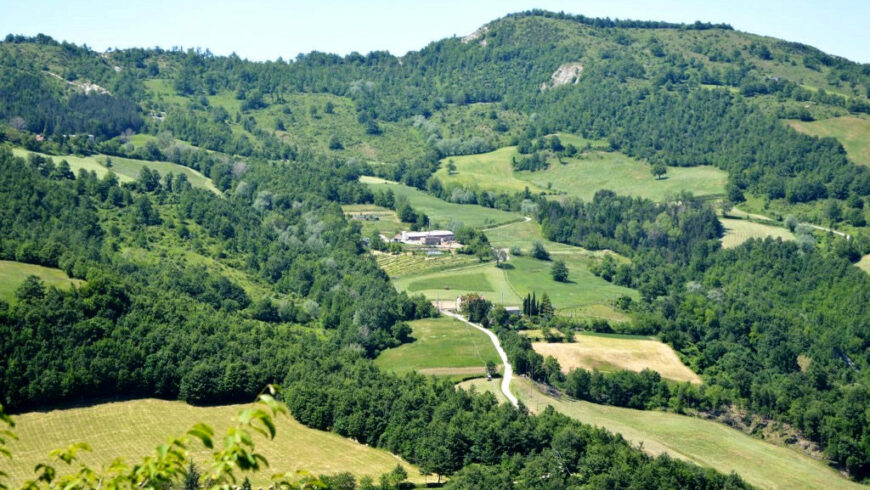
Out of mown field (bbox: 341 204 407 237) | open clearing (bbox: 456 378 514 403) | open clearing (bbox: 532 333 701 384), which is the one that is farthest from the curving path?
mown field (bbox: 341 204 407 237)

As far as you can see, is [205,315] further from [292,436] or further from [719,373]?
[719,373]

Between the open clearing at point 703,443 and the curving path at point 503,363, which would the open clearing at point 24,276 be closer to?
the open clearing at point 703,443

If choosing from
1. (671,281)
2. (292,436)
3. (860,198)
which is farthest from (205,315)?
(860,198)

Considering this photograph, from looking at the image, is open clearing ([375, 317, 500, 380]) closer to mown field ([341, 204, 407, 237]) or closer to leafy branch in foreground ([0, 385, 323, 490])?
mown field ([341, 204, 407, 237])

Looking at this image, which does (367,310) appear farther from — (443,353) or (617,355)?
(617,355)

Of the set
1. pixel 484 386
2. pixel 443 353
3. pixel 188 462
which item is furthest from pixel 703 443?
pixel 188 462
